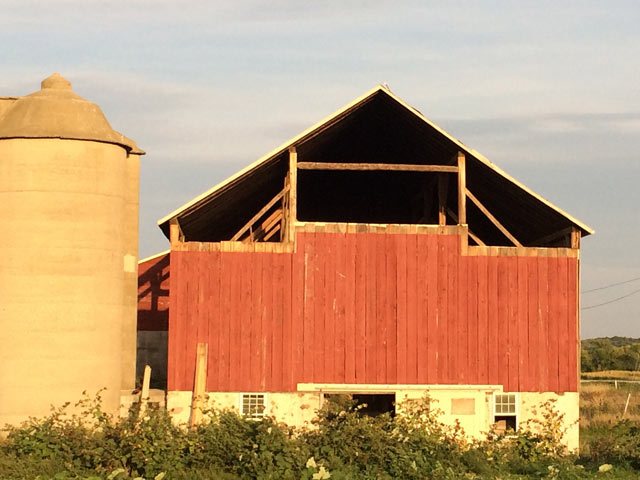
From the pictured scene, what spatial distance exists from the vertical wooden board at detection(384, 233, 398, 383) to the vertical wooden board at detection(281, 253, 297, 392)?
2.40 metres

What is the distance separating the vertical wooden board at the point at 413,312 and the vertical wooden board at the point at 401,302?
3.1 inches

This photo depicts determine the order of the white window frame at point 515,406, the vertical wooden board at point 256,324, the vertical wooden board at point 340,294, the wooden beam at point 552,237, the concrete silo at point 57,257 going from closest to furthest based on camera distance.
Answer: the concrete silo at point 57,257, the vertical wooden board at point 256,324, the white window frame at point 515,406, the vertical wooden board at point 340,294, the wooden beam at point 552,237

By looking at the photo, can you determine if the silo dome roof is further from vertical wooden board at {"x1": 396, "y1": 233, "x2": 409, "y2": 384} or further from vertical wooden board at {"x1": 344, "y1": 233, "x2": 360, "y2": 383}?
vertical wooden board at {"x1": 396, "y1": 233, "x2": 409, "y2": 384}

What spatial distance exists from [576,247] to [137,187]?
12.2m

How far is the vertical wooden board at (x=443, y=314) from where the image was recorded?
26141mm

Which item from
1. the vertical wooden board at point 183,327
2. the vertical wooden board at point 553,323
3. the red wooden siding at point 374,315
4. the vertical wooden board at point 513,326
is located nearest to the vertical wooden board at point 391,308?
the red wooden siding at point 374,315

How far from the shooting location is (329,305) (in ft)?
86.0

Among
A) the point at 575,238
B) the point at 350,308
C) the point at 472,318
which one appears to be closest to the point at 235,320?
the point at 350,308

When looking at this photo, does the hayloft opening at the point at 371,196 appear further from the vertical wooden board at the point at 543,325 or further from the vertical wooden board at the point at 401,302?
the vertical wooden board at the point at 543,325

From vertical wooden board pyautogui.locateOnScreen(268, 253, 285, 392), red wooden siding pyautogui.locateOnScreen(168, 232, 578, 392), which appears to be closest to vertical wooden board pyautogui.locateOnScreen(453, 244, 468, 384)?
red wooden siding pyautogui.locateOnScreen(168, 232, 578, 392)

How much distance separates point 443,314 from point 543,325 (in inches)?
101

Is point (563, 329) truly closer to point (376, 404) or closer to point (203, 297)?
point (203, 297)

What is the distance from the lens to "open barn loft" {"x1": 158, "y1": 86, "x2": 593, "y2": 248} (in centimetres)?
2608


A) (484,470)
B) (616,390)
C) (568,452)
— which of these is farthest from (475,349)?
(616,390)
